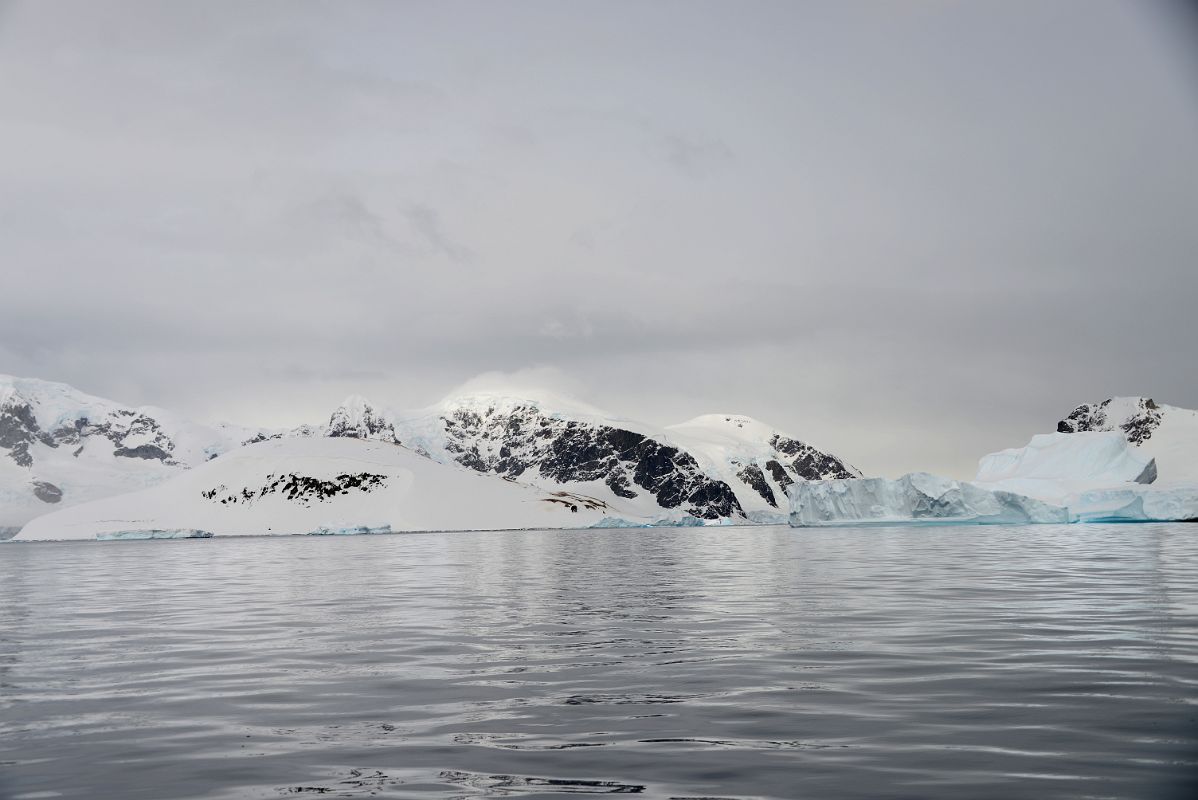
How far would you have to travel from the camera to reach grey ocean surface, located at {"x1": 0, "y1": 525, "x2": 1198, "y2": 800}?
10008 mm

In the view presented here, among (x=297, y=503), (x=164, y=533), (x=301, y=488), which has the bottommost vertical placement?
(x=164, y=533)

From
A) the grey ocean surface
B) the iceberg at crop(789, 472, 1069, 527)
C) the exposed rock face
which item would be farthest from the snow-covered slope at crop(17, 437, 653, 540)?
the grey ocean surface

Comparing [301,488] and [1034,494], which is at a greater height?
[301,488]

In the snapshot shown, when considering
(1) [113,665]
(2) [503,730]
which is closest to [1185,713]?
(2) [503,730]

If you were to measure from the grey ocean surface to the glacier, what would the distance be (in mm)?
86719

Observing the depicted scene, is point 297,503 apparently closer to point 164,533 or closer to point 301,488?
point 301,488

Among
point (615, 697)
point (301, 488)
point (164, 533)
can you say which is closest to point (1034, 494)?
point (301, 488)

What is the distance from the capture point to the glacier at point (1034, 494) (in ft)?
371

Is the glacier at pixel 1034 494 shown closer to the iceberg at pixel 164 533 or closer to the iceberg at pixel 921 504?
the iceberg at pixel 921 504

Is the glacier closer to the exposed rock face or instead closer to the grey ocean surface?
the exposed rock face

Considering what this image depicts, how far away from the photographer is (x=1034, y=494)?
443 ft

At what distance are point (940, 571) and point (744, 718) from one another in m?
31.1

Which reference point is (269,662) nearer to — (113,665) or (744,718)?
(113,665)

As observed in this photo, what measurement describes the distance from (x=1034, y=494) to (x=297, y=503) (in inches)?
4492
